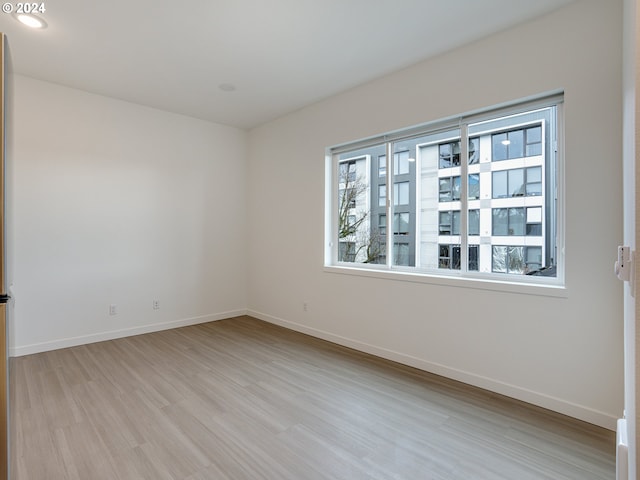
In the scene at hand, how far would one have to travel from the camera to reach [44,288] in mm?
3549

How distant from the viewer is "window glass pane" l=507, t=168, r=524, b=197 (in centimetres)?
265

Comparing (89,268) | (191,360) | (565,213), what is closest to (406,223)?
(565,213)

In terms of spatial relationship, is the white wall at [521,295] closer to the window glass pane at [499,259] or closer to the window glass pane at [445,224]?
the window glass pane at [499,259]

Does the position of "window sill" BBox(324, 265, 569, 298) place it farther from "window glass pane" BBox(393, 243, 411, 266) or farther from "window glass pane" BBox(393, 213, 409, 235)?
"window glass pane" BBox(393, 213, 409, 235)

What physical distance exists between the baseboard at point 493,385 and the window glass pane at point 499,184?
1524 millimetres

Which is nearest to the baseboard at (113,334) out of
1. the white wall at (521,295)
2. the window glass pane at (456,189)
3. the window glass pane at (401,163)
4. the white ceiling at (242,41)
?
the white wall at (521,295)

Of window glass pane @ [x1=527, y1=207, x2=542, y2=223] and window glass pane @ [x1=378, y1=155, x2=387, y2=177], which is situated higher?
window glass pane @ [x1=378, y1=155, x2=387, y2=177]

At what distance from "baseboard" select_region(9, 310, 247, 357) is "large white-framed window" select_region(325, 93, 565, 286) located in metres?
2.12

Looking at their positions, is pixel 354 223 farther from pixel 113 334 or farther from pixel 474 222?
pixel 113 334

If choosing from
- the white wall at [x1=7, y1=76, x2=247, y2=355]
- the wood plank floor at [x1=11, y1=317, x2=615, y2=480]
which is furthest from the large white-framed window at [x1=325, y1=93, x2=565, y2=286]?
the white wall at [x1=7, y1=76, x2=247, y2=355]

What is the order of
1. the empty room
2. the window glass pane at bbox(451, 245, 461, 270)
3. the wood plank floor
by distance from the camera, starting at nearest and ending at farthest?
the wood plank floor < the empty room < the window glass pane at bbox(451, 245, 461, 270)

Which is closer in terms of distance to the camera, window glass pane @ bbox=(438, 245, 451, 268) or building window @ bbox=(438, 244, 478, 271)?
building window @ bbox=(438, 244, 478, 271)

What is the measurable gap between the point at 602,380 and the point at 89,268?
4915 mm

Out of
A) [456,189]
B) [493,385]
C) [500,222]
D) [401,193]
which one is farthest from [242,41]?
[493,385]
